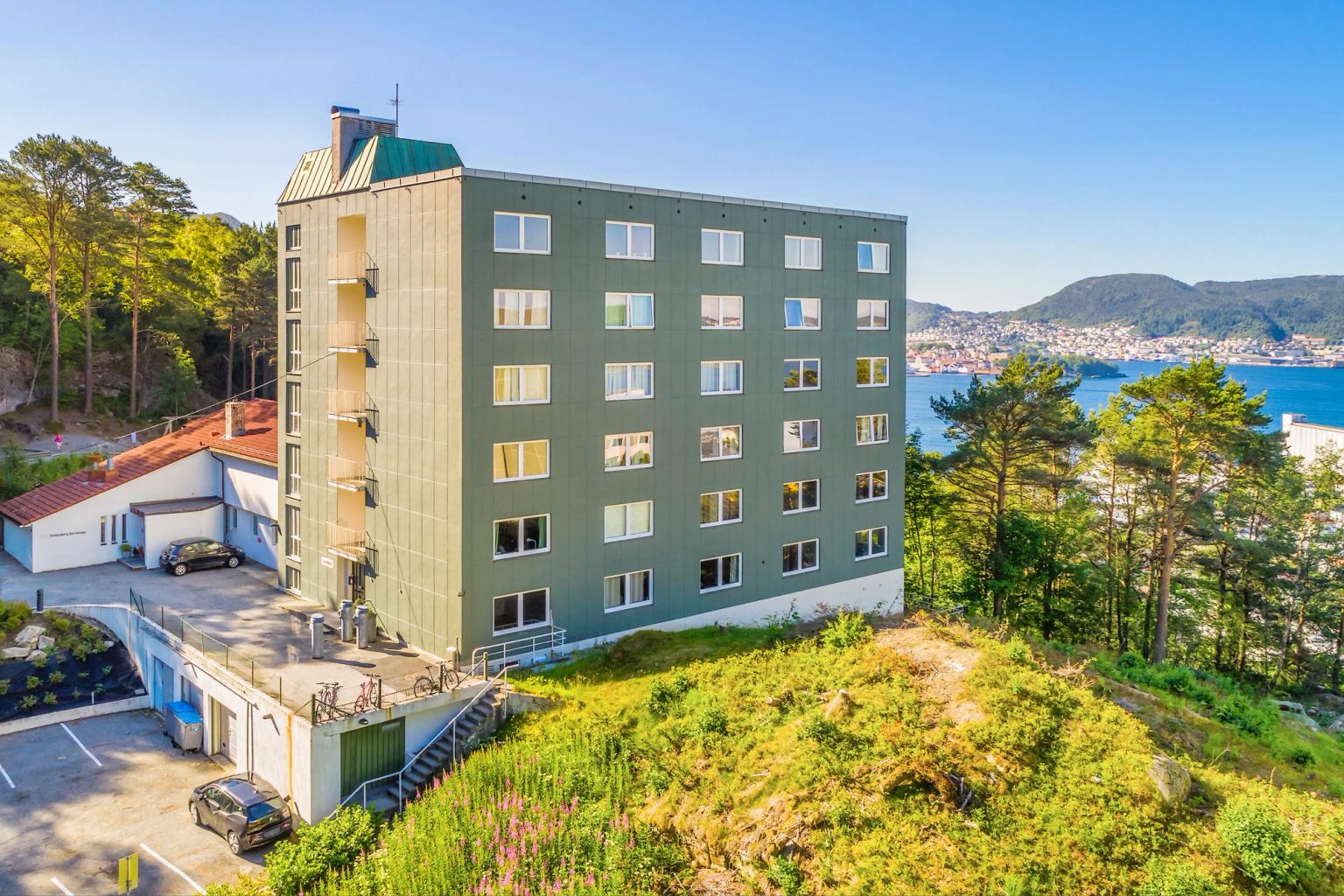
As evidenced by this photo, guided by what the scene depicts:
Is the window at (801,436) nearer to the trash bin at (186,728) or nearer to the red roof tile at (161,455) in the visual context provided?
the red roof tile at (161,455)

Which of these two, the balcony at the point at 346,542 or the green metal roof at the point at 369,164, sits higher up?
the green metal roof at the point at 369,164

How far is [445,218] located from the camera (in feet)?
75.8

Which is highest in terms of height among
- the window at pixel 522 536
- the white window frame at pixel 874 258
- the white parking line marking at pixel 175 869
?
the white window frame at pixel 874 258

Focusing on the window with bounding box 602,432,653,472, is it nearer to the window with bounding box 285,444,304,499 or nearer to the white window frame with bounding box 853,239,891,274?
the white window frame with bounding box 853,239,891,274

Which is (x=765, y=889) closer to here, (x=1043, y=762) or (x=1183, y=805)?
(x=1043, y=762)

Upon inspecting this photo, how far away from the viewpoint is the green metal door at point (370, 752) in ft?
64.6

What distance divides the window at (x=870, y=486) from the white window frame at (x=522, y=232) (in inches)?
587

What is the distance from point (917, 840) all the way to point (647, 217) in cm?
1856

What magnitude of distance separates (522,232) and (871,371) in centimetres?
1480

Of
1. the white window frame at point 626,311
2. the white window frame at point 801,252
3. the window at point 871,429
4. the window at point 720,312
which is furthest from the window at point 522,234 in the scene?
the window at point 871,429

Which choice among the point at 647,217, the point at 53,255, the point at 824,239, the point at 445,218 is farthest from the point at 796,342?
the point at 53,255

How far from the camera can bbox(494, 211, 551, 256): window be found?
2344 cm

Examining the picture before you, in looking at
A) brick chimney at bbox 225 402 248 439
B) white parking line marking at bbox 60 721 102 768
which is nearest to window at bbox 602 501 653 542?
white parking line marking at bbox 60 721 102 768

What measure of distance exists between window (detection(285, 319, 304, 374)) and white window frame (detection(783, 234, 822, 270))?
55.9 ft
